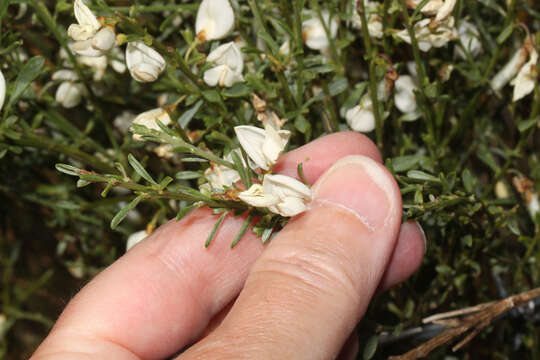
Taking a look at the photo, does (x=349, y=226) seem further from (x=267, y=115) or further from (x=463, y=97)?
(x=463, y=97)

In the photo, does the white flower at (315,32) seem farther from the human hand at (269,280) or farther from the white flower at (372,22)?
the human hand at (269,280)

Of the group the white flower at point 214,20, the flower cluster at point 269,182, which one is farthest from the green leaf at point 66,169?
the white flower at point 214,20

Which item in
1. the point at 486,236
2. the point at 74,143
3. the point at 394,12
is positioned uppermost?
Answer: the point at 394,12

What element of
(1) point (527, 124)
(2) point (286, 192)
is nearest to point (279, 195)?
(2) point (286, 192)

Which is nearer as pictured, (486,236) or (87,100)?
(486,236)

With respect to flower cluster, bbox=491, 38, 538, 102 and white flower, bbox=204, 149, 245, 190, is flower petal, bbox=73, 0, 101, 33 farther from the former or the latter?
flower cluster, bbox=491, 38, 538, 102

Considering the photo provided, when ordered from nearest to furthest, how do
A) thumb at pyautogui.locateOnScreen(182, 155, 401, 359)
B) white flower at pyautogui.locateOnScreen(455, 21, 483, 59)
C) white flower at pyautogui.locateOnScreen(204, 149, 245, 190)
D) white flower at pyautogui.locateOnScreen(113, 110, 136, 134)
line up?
thumb at pyautogui.locateOnScreen(182, 155, 401, 359) → white flower at pyautogui.locateOnScreen(204, 149, 245, 190) → white flower at pyautogui.locateOnScreen(455, 21, 483, 59) → white flower at pyautogui.locateOnScreen(113, 110, 136, 134)

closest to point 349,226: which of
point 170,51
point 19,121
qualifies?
point 170,51


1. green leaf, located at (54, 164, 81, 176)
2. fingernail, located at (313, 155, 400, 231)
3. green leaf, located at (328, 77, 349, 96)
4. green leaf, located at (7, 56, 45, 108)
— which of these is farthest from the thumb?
green leaf, located at (7, 56, 45, 108)
